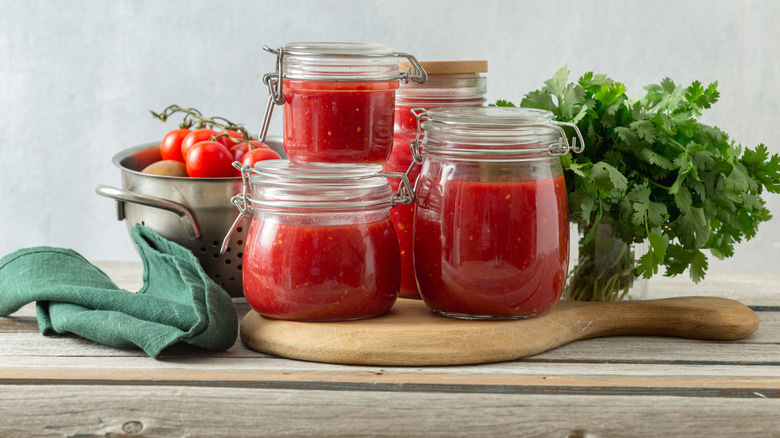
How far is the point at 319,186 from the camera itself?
0.98m

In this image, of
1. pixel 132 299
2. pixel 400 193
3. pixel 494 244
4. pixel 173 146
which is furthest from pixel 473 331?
pixel 173 146

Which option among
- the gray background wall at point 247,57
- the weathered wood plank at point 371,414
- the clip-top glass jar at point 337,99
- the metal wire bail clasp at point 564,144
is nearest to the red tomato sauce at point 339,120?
the clip-top glass jar at point 337,99

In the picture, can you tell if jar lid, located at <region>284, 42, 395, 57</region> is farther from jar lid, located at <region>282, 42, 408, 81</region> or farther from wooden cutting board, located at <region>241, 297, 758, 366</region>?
wooden cutting board, located at <region>241, 297, 758, 366</region>

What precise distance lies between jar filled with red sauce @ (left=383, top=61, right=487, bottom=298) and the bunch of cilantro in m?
0.09

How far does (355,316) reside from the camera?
102 cm

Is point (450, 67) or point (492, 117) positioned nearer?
point (492, 117)

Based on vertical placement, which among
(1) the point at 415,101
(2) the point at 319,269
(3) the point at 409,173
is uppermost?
(1) the point at 415,101

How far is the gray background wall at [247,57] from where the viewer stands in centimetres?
203

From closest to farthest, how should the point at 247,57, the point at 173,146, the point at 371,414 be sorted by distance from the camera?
1. the point at 371,414
2. the point at 173,146
3. the point at 247,57

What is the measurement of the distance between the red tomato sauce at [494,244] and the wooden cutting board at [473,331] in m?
0.03

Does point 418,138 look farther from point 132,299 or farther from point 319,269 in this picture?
point 132,299

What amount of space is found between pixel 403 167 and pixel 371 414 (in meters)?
0.43

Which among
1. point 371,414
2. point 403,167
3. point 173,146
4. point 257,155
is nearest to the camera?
point 371,414

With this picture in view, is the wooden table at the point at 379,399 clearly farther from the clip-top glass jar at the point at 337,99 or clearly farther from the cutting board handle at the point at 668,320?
the clip-top glass jar at the point at 337,99
